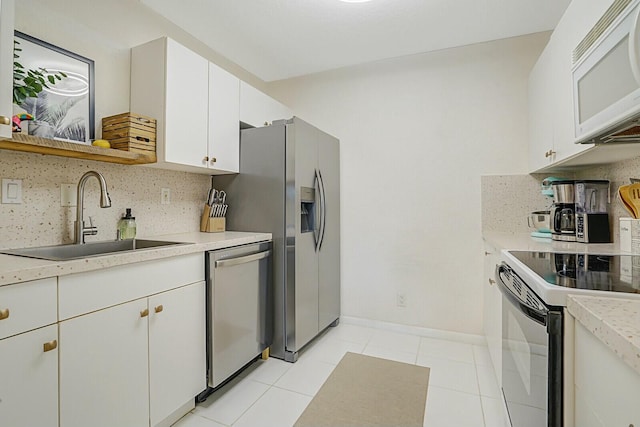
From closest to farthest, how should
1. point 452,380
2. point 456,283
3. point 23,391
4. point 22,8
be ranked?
1. point 23,391
2. point 22,8
3. point 452,380
4. point 456,283

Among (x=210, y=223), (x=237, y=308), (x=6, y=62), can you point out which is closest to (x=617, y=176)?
(x=237, y=308)

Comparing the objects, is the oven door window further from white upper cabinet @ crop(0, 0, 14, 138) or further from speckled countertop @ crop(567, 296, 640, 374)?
white upper cabinet @ crop(0, 0, 14, 138)

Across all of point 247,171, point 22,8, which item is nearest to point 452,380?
point 247,171

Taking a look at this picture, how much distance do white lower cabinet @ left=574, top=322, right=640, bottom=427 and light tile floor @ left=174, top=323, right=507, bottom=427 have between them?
107 centimetres

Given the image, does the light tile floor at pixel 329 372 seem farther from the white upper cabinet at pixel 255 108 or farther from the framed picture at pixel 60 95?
the white upper cabinet at pixel 255 108

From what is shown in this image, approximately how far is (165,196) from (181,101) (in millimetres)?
691

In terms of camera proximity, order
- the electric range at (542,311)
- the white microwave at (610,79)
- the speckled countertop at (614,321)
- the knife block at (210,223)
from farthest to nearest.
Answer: the knife block at (210,223)
the white microwave at (610,79)
the electric range at (542,311)
the speckled countertop at (614,321)

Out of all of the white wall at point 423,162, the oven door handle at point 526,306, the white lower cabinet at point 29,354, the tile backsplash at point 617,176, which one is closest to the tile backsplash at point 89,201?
the white lower cabinet at point 29,354

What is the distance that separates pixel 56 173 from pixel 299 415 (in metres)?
1.82

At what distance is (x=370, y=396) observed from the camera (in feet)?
6.11

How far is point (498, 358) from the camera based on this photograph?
181 cm

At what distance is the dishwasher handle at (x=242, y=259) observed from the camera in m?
1.82

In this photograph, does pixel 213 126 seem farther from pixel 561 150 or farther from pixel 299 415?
pixel 561 150

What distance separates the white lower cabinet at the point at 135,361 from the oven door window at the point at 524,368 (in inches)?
60.1
